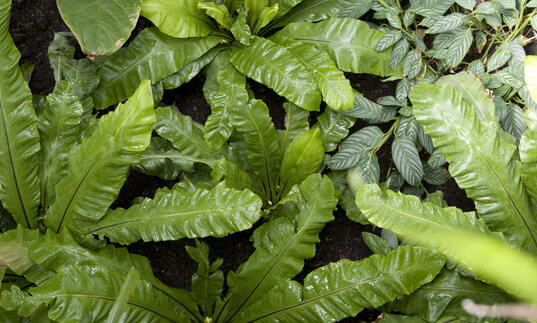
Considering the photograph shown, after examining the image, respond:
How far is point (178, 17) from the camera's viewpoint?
2307 millimetres

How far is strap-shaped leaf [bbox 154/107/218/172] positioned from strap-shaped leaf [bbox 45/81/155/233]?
38 cm

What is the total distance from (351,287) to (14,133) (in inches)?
65.7

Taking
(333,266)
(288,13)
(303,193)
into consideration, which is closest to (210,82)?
(288,13)

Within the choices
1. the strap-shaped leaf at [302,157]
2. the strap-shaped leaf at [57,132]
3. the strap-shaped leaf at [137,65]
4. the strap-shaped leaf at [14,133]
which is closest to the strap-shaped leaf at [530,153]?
the strap-shaped leaf at [302,157]

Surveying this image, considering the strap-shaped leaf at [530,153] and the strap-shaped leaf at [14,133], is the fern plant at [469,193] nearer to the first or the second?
the strap-shaped leaf at [530,153]

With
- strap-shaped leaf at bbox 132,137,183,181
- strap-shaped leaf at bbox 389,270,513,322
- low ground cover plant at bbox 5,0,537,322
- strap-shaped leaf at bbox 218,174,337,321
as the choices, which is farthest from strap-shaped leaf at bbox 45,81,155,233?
strap-shaped leaf at bbox 389,270,513,322

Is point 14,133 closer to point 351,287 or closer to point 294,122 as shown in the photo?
point 294,122

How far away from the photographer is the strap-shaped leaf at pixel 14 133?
6.49ft

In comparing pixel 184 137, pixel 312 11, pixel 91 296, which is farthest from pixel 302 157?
pixel 91 296

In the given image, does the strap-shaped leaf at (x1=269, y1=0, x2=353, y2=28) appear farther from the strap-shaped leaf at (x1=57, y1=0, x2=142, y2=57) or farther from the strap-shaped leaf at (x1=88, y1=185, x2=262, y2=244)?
the strap-shaped leaf at (x1=88, y1=185, x2=262, y2=244)

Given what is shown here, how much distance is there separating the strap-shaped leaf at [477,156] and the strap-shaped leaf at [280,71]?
53 cm

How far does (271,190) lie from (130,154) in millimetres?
847

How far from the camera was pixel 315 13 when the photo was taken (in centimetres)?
254

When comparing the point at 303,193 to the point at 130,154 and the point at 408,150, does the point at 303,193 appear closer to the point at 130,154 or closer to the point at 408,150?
the point at 408,150
